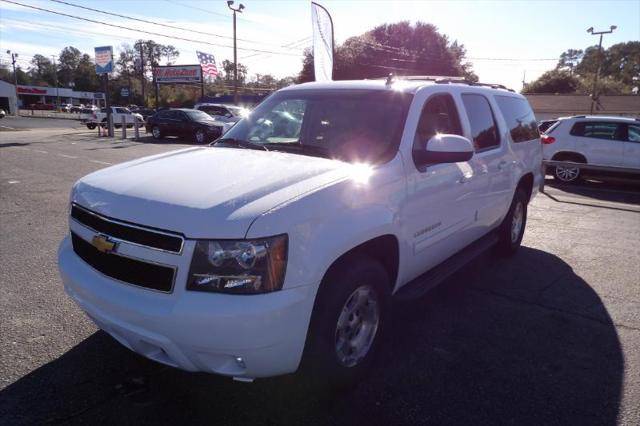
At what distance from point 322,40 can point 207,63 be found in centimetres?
3579

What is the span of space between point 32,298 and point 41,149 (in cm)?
1514

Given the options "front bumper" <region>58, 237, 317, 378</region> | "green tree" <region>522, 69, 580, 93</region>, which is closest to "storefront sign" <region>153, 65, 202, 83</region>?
"green tree" <region>522, 69, 580, 93</region>

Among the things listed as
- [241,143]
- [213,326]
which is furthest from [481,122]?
[213,326]

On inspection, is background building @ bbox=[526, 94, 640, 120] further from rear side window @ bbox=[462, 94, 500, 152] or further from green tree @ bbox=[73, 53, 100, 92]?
green tree @ bbox=[73, 53, 100, 92]

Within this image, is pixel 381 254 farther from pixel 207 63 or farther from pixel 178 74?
pixel 178 74

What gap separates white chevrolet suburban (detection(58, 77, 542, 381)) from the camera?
7.05ft

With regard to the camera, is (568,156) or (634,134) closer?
(634,134)

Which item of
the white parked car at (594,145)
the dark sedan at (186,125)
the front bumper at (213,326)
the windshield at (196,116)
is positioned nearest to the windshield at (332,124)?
the front bumper at (213,326)

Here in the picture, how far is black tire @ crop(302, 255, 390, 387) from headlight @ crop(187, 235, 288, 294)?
0.41m

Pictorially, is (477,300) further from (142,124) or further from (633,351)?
(142,124)

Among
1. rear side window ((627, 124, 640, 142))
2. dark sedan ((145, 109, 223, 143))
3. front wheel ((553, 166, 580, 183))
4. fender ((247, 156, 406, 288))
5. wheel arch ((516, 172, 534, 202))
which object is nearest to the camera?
fender ((247, 156, 406, 288))

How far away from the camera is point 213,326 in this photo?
2.08 meters

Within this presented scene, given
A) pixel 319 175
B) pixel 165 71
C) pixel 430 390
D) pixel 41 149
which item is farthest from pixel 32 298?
pixel 165 71

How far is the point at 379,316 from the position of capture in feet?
9.84
